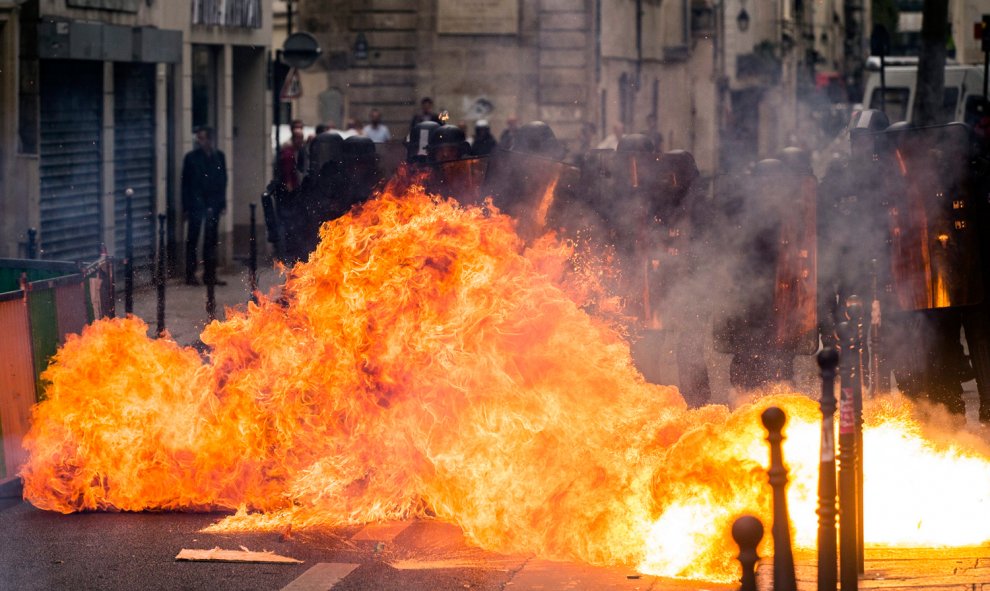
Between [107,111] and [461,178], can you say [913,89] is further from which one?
[461,178]

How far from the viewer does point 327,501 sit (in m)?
8.27

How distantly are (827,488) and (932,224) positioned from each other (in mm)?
4341

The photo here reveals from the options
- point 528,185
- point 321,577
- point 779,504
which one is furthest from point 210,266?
point 779,504

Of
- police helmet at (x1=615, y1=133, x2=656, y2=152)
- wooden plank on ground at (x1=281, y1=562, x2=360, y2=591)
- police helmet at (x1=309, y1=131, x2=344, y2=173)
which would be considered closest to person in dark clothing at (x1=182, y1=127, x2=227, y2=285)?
police helmet at (x1=309, y1=131, x2=344, y2=173)

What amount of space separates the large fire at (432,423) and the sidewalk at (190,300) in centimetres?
634

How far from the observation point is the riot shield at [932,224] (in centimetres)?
1025

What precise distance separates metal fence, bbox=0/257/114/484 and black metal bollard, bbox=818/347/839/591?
4.65 meters

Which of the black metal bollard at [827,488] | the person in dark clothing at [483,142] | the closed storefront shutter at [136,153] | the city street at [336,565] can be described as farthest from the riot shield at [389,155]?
the closed storefront shutter at [136,153]

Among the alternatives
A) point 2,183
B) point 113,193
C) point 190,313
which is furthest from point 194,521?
A: point 113,193

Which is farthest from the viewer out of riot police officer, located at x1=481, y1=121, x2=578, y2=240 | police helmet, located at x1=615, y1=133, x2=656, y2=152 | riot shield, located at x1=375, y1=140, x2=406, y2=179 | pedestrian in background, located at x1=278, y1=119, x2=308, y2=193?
pedestrian in background, located at x1=278, y1=119, x2=308, y2=193

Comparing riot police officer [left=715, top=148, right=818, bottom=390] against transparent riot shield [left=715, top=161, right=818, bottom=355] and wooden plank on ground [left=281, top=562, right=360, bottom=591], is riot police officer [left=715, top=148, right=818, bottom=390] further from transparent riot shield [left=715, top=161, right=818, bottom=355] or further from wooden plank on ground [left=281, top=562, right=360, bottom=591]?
wooden plank on ground [left=281, top=562, right=360, bottom=591]

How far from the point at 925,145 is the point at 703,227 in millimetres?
1482

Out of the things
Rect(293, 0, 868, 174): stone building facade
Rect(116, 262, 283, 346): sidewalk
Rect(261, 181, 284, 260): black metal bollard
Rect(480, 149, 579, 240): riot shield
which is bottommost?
Rect(116, 262, 283, 346): sidewalk

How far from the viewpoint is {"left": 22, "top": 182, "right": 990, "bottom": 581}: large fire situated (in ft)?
24.5
